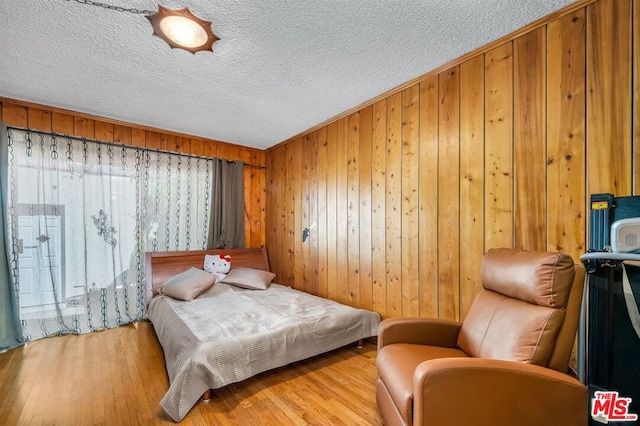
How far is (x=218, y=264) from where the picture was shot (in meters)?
3.84

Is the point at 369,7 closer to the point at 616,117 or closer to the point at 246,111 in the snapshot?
the point at 616,117

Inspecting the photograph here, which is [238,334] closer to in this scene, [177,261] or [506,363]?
[506,363]

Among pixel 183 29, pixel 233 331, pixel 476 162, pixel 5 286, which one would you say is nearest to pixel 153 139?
pixel 5 286

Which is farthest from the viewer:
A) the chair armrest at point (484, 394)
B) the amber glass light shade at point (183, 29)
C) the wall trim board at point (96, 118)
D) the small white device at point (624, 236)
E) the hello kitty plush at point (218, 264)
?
the hello kitty plush at point (218, 264)

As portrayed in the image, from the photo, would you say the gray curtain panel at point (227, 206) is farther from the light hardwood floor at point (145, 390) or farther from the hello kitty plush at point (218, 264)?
the light hardwood floor at point (145, 390)

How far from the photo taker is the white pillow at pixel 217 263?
3.80 metres

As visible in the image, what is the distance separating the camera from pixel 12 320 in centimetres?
274

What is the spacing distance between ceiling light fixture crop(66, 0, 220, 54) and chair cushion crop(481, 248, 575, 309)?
229cm

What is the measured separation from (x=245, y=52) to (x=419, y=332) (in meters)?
2.31

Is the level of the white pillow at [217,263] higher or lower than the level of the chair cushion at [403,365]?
higher

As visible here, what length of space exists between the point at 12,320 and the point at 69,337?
Answer: 496 millimetres

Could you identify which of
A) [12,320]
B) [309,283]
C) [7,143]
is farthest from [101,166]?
[309,283]

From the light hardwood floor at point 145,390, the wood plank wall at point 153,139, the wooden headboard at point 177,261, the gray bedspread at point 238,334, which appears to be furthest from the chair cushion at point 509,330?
the wood plank wall at point 153,139

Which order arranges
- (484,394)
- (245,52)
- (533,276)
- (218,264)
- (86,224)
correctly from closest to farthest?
(484,394) → (533,276) → (245,52) → (86,224) → (218,264)
